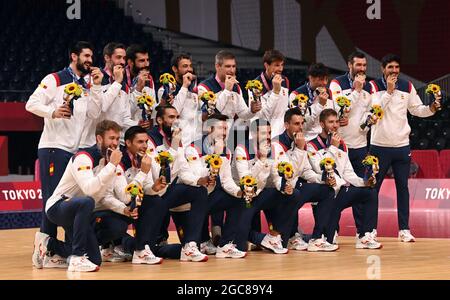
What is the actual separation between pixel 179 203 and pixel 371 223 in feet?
8.65

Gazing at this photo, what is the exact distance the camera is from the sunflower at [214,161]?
34.9 ft

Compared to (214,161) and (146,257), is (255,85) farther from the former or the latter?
(146,257)

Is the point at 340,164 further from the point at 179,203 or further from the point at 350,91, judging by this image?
the point at 179,203

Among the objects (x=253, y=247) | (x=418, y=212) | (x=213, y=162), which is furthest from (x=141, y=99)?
(x=418, y=212)

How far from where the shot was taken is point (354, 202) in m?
12.2

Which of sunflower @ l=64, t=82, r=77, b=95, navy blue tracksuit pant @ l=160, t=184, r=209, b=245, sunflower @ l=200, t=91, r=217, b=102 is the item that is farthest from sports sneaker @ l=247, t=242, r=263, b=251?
sunflower @ l=64, t=82, r=77, b=95

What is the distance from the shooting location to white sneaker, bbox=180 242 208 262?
35.3 feet

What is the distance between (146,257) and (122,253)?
590 millimetres

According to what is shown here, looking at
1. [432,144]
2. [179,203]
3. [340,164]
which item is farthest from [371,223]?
[432,144]

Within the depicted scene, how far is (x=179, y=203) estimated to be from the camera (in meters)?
10.8

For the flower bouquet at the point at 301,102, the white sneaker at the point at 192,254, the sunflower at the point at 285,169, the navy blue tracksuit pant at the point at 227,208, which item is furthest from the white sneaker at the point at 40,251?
the flower bouquet at the point at 301,102

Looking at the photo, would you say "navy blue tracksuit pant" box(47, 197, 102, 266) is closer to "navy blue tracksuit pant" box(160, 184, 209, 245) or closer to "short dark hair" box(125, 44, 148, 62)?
"navy blue tracksuit pant" box(160, 184, 209, 245)

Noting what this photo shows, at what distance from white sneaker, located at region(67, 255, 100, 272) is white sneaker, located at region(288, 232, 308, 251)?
320 centimetres

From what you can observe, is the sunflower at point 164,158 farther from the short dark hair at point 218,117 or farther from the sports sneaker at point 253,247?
the sports sneaker at point 253,247
